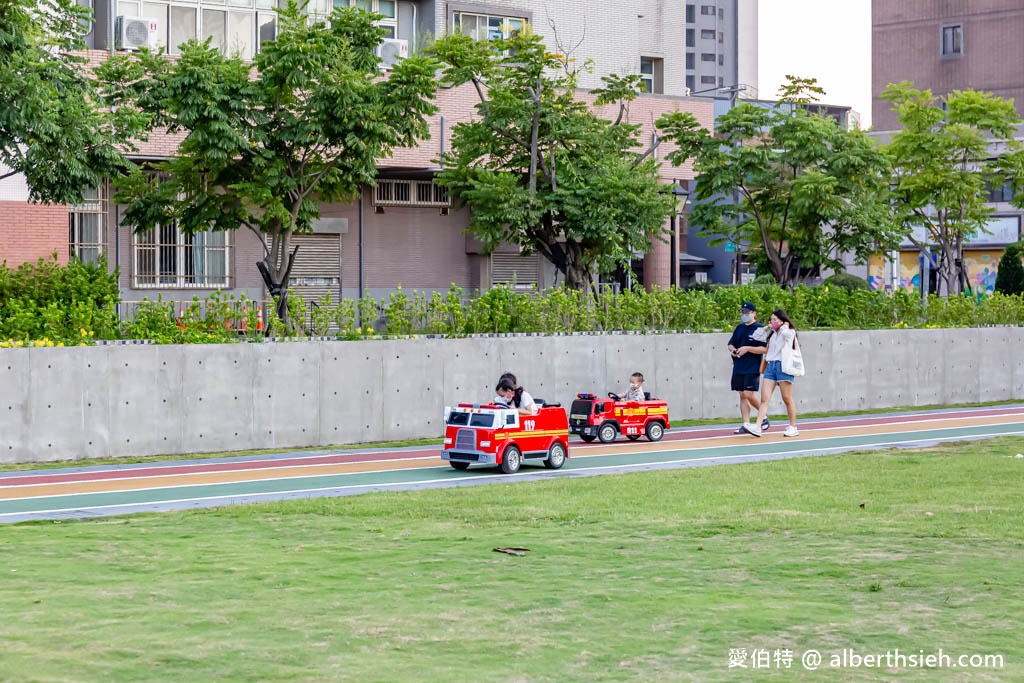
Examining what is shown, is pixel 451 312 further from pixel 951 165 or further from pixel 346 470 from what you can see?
pixel 951 165

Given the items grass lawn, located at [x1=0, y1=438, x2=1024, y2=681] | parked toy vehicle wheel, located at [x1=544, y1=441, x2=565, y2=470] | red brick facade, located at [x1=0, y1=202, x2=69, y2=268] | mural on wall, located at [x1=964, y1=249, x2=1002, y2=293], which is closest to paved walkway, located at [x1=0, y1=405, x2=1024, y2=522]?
parked toy vehicle wheel, located at [x1=544, y1=441, x2=565, y2=470]

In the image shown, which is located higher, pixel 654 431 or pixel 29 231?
pixel 29 231

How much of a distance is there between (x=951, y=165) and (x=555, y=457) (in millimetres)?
26938

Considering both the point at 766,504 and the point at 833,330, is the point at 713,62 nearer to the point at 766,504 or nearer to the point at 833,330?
the point at 833,330

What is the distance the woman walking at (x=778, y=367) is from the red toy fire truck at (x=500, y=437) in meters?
5.00

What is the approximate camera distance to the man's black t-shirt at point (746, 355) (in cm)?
2166

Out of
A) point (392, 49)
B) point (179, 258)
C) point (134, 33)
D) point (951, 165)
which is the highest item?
point (392, 49)

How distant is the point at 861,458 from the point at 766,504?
5.16 meters

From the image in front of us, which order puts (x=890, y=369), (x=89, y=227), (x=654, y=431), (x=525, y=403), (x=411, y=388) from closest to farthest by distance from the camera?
(x=525, y=403) < (x=654, y=431) < (x=411, y=388) < (x=890, y=369) < (x=89, y=227)

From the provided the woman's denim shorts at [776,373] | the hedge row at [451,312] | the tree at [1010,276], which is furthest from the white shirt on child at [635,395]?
the tree at [1010,276]

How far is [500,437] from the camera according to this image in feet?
54.3

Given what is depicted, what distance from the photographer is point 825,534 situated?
1123cm

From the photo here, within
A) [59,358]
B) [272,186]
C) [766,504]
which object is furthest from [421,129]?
[766,504]

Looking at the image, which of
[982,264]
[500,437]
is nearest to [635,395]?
[500,437]
